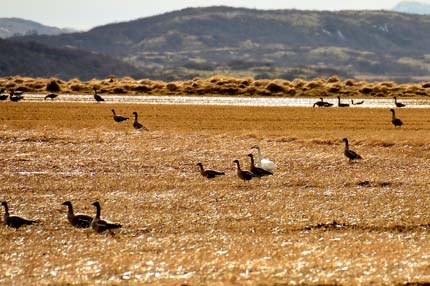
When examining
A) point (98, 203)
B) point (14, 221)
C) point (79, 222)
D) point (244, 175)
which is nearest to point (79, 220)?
point (79, 222)

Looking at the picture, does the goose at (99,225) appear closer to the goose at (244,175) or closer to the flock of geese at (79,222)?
the flock of geese at (79,222)

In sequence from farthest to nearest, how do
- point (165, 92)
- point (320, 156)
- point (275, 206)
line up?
1. point (165, 92)
2. point (320, 156)
3. point (275, 206)

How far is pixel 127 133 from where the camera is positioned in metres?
37.7

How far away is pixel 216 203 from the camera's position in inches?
864

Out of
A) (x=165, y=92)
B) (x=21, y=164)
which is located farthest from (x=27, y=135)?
(x=165, y=92)

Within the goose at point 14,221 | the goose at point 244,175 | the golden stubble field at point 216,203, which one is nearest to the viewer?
the golden stubble field at point 216,203

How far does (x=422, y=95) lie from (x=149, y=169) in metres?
46.3

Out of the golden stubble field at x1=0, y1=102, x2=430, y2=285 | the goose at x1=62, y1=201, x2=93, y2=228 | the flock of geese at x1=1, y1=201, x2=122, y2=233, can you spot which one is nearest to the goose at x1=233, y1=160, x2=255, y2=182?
the golden stubble field at x1=0, y1=102, x2=430, y2=285

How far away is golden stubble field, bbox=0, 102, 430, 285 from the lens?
15.0 m

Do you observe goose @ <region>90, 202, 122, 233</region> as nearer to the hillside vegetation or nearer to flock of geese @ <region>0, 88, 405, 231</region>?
flock of geese @ <region>0, 88, 405, 231</region>

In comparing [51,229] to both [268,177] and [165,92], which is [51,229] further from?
[165,92]

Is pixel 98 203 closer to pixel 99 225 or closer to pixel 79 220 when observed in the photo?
pixel 99 225

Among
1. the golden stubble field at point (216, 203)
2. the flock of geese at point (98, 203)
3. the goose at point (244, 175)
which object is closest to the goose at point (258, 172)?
the flock of geese at point (98, 203)

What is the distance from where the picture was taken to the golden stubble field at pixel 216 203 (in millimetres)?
15034
